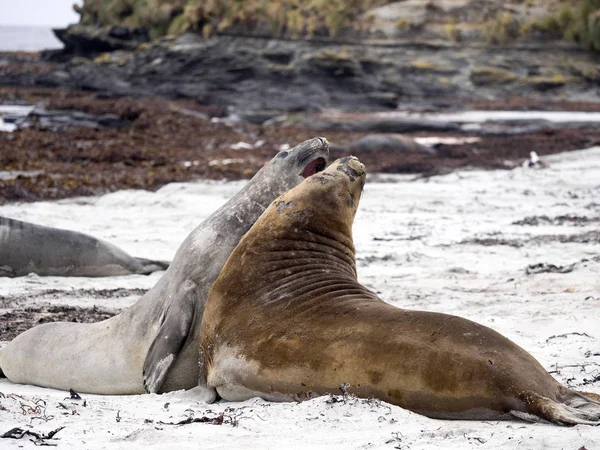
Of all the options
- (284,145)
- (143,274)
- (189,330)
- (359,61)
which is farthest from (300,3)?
(189,330)

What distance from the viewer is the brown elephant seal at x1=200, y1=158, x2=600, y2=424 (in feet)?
11.3

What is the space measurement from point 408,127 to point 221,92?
13174 millimetres

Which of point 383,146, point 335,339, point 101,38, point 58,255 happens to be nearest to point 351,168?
point 335,339

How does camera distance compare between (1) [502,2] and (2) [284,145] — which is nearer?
(2) [284,145]

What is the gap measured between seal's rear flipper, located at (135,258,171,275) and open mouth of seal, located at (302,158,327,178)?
10.4 ft

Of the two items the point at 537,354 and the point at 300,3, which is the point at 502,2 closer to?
the point at 300,3

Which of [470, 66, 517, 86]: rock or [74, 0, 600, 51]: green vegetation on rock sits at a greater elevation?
[74, 0, 600, 51]: green vegetation on rock

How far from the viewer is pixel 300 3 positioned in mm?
43281

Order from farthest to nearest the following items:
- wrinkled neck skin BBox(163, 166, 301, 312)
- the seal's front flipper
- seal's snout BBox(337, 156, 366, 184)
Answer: wrinkled neck skin BBox(163, 166, 301, 312)
seal's snout BBox(337, 156, 366, 184)
the seal's front flipper

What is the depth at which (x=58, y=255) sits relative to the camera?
810cm

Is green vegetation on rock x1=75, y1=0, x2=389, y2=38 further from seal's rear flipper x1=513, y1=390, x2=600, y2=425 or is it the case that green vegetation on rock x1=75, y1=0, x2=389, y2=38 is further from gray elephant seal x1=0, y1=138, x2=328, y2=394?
seal's rear flipper x1=513, y1=390, x2=600, y2=425

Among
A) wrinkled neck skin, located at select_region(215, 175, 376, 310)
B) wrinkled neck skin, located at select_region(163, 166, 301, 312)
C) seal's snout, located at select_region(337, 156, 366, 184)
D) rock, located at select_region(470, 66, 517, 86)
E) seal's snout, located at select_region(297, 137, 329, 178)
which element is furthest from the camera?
rock, located at select_region(470, 66, 517, 86)

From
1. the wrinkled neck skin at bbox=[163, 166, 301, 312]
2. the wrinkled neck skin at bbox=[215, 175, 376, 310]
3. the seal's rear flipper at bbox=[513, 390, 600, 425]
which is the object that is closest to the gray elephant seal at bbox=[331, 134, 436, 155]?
the wrinkled neck skin at bbox=[163, 166, 301, 312]

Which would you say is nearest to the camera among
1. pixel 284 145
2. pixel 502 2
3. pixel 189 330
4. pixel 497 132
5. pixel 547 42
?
pixel 189 330
